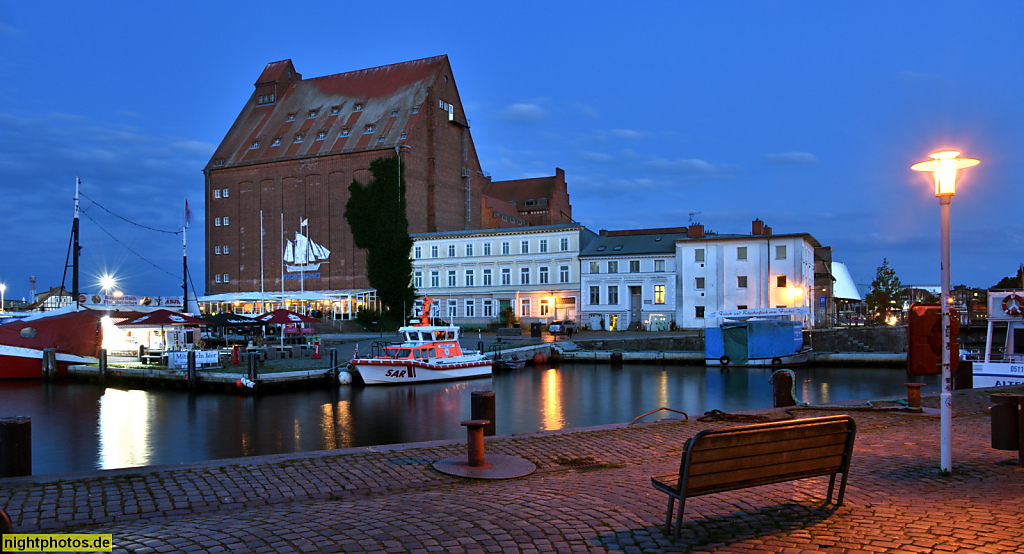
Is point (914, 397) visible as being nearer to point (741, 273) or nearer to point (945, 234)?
point (945, 234)

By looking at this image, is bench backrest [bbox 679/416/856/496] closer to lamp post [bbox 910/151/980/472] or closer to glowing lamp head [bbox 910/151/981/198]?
lamp post [bbox 910/151/980/472]

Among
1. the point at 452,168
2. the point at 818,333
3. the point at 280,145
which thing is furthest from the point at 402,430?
the point at 280,145

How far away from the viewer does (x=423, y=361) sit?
119 feet

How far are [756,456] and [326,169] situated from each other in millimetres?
72348

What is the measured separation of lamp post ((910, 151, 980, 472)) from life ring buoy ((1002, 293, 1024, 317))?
944 inches

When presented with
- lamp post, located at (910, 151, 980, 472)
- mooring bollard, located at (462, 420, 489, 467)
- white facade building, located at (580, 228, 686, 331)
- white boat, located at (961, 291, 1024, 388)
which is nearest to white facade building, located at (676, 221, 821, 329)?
white facade building, located at (580, 228, 686, 331)

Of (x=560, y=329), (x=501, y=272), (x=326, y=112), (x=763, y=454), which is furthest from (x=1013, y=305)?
(x=326, y=112)

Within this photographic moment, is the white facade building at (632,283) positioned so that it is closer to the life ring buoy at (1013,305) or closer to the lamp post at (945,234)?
the life ring buoy at (1013,305)

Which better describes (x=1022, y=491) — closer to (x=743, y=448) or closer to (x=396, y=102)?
(x=743, y=448)

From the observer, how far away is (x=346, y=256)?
237ft

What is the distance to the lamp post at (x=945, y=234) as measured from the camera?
835 cm

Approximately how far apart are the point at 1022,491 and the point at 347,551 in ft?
23.3

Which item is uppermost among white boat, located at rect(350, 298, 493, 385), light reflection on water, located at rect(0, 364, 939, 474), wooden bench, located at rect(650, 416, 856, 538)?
wooden bench, located at rect(650, 416, 856, 538)

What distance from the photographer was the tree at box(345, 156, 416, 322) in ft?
219
